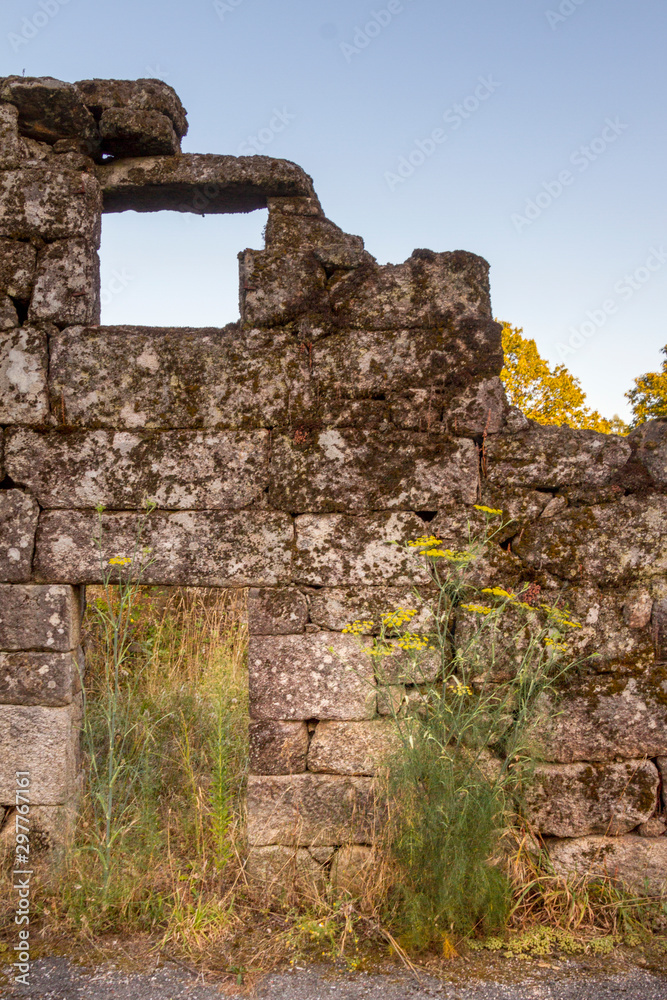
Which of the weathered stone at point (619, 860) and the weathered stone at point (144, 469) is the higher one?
the weathered stone at point (144, 469)

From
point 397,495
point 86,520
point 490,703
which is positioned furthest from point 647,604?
point 86,520

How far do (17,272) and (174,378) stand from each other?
1039mm

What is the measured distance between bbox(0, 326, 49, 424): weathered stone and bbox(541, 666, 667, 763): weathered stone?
307 cm

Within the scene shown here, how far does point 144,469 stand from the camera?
147 inches

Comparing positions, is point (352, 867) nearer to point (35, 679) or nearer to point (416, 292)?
point (35, 679)

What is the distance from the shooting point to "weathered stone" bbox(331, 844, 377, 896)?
339 centimetres

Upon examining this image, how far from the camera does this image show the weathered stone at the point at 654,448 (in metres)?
3.66

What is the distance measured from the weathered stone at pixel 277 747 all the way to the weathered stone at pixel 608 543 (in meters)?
1.45

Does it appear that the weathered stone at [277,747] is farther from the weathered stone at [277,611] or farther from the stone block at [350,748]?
the weathered stone at [277,611]

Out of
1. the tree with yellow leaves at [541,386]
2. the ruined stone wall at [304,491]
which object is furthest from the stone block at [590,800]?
the tree with yellow leaves at [541,386]

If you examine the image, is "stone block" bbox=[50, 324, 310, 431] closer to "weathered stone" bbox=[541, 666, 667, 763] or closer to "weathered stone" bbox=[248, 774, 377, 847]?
"weathered stone" bbox=[248, 774, 377, 847]

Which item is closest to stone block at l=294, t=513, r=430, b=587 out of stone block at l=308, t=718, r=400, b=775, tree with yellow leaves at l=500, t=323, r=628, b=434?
stone block at l=308, t=718, r=400, b=775

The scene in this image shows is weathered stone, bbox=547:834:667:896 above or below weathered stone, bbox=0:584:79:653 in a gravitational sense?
below

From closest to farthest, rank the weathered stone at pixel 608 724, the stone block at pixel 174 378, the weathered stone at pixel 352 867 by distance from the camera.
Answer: the weathered stone at pixel 352 867
the weathered stone at pixel 608 724
the stone block at pixel 174 378
